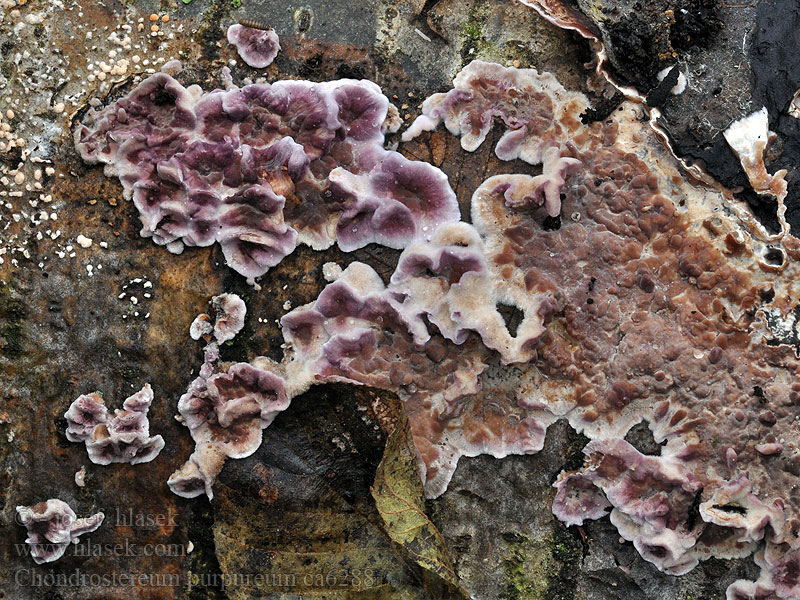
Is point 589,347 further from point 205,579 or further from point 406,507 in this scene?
point 205,579

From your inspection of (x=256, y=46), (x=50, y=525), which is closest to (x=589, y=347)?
(x=256, y=46)

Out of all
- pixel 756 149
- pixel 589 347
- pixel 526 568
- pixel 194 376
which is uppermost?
pixel 756 149

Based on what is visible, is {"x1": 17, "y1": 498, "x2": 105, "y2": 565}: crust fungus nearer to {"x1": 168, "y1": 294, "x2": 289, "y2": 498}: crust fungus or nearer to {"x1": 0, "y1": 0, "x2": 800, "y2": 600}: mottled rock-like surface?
{"x1": 0, "y1": 0, "x2": 800, "y2": 600}: mottled rock-like surface

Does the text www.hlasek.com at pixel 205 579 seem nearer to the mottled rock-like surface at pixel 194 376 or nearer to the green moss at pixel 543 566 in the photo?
the mottled rock-like surface at pixel 194 376

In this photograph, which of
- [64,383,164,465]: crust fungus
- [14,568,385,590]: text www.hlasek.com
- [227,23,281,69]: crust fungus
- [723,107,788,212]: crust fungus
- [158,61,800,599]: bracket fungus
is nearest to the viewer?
[158,61,800,599]: bracket fungus

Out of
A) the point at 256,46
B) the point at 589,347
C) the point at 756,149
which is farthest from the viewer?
the point at 256,46

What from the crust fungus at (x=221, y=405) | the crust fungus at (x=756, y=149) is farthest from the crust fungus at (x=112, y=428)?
the crust fungus at (x=756, y=149)

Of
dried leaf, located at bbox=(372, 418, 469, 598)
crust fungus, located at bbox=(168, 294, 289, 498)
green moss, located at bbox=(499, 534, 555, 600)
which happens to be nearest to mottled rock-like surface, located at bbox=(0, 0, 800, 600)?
green moss, located at bbox=(499, 534, 555, 600)

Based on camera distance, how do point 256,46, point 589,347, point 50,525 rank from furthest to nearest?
point 256,46 → point 50,525 → point 589,347
